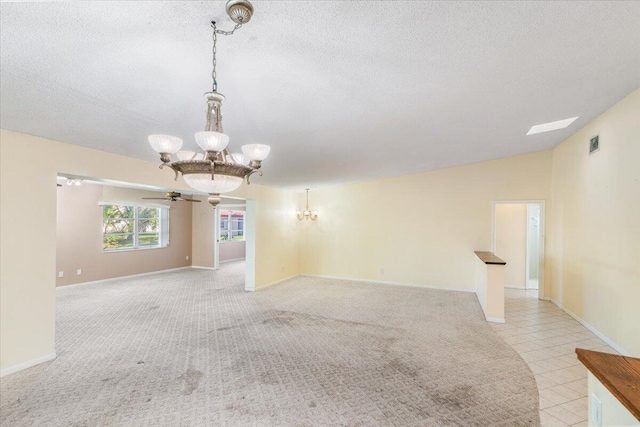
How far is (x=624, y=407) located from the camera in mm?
995

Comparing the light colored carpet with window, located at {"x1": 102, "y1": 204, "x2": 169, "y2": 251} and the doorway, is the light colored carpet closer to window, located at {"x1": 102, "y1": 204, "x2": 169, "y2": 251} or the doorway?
the doorway

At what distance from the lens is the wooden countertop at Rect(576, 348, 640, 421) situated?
944mm

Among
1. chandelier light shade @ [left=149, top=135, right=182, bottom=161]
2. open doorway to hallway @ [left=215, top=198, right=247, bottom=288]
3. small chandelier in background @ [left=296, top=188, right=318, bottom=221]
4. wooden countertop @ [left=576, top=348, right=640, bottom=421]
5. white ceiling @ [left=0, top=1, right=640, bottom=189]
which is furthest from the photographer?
open doorway to hallway @ [left=215, top=198, right=247, bottom=288]

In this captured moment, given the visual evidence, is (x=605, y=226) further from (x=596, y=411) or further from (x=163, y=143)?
(x=163, y=143)

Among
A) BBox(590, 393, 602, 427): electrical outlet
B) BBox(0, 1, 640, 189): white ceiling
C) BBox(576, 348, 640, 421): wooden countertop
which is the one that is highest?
BBox(0, 1, 640, 189): white ceiling

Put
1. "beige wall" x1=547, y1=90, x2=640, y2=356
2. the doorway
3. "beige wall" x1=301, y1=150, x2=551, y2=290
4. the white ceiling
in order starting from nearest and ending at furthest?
the white ceiling
"beige wall" x1=547, y1=90, x2=640, y2=356
"beige wall" x1=301, y1=150, x2=551, y2=290
the doorway

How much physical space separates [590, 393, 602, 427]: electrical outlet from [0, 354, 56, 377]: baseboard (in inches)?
184

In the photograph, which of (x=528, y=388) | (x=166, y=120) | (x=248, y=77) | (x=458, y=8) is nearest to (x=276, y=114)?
(x=248, y=77)

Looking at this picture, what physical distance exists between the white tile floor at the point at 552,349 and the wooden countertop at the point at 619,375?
1531 mm

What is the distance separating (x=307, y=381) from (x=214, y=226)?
7.68 metres

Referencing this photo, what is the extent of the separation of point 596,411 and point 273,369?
259 cm

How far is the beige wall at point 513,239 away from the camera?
6.86 meters

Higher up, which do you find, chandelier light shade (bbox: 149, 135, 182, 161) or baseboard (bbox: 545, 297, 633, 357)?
chandelier light shade (bbox: 149, 135, 182, 161)

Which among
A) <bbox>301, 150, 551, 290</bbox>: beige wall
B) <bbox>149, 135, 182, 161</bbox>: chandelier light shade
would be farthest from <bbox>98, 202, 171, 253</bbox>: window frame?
<bbox>149, 135, 182, 161</bbox>: chandelier light shade
